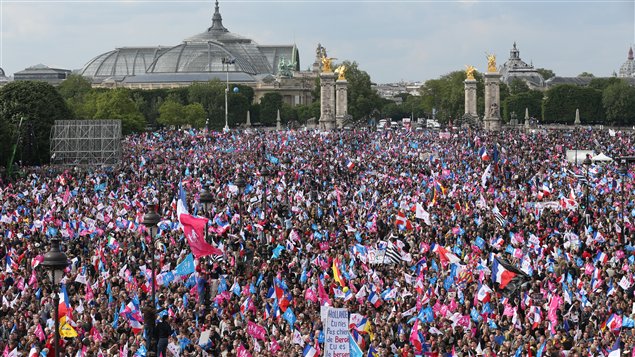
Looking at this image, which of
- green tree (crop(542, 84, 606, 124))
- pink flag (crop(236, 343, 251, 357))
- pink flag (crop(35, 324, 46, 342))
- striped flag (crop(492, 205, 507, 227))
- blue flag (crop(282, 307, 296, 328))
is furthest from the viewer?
green tree (crop(542, 84, 606, 124))

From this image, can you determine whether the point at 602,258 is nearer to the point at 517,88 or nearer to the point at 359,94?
the point at 359,94

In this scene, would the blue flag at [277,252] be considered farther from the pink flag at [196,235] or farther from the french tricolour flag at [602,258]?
the french tricolour flag at [602,258]

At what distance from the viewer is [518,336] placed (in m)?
19.4

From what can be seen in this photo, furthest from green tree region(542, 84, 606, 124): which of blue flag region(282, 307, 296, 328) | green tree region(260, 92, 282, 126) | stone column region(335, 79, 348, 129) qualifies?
blue flag region(282, 307, 296, 328)

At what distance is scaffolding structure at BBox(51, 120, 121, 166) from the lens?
65.9 metres

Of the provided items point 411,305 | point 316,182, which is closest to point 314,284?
point 411,305

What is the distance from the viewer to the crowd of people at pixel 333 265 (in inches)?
811

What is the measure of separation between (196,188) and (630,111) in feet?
337

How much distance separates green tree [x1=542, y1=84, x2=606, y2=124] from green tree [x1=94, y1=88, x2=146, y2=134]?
52.4m

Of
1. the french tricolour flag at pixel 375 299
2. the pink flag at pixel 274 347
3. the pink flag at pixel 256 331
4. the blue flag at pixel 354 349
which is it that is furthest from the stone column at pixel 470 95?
the blue flag at pixel 354 349

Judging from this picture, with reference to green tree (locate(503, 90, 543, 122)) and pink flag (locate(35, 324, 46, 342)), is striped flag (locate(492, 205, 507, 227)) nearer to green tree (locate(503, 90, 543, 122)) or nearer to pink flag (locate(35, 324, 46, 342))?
pink flag (locate(35, 324, 46, 342))

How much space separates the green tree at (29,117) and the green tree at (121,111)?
24879mm

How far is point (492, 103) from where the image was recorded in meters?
111

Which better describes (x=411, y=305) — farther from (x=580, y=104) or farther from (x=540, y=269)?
(x=580, y=104)
